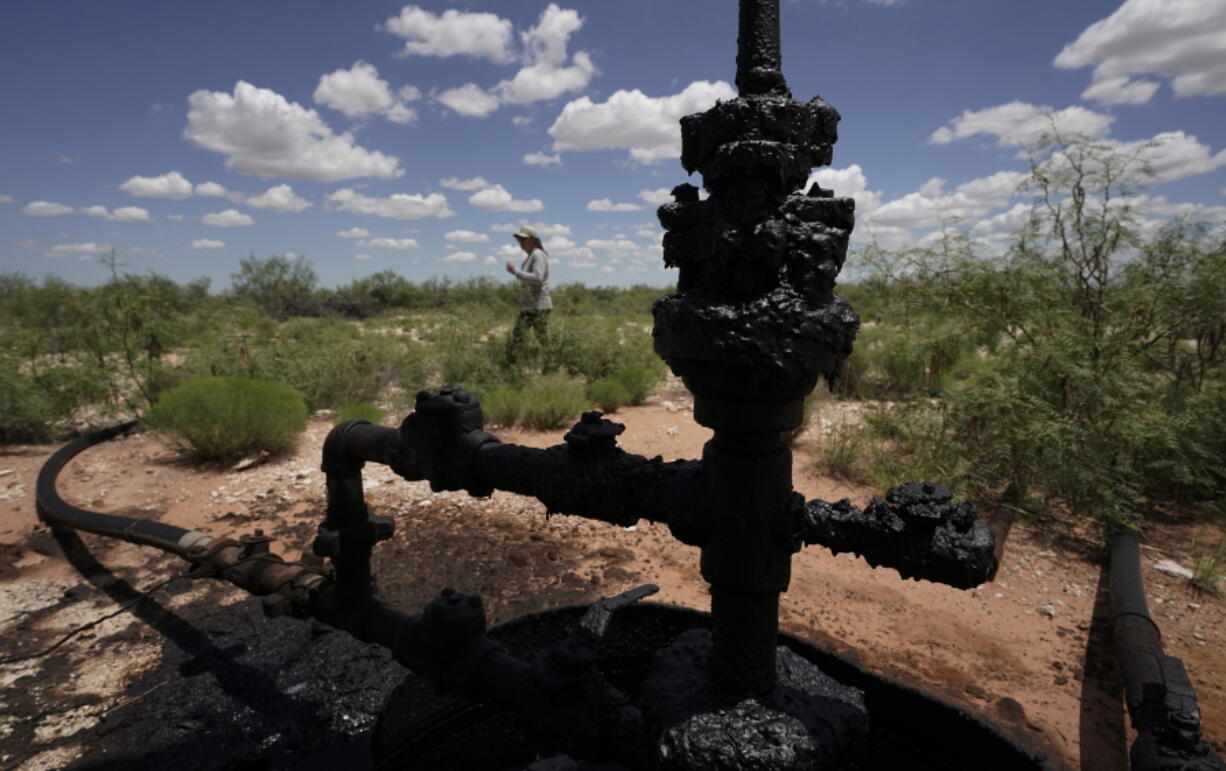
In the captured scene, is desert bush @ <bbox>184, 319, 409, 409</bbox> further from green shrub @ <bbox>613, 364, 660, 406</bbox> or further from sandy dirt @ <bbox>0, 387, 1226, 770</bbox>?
green shrub @ <bbox>613, 364, 660, 406</bbox>

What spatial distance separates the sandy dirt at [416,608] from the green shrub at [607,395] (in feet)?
11.0

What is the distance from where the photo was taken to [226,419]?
5.04 m

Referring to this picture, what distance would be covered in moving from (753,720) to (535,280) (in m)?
8.28

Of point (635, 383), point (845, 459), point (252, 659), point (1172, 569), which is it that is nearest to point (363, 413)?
point (635, 383)

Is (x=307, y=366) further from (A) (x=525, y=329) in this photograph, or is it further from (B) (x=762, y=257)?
(B) (x=762, y=257)

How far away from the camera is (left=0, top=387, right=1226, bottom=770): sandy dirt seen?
217cm

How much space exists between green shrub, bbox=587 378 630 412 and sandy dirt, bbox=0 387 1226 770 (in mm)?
3348

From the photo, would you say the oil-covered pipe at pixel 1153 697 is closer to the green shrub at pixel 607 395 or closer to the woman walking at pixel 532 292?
the green shrub at pixel 607 395

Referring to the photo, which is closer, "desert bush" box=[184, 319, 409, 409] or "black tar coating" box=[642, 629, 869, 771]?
"black tar coating" box=[642, 629, 869, 771]

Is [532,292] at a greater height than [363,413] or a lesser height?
greater

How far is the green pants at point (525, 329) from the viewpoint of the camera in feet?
31.1

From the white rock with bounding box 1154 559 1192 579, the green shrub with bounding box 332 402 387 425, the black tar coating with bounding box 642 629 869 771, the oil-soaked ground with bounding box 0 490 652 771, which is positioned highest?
the black tar coating with bounding box 642 629 869 771

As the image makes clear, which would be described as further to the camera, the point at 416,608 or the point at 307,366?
the point at 307,366

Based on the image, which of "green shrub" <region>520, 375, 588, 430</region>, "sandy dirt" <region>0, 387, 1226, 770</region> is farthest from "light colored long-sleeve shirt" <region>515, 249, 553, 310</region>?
"sandy dirt" <region>0, 387, 1226, 770</region>
